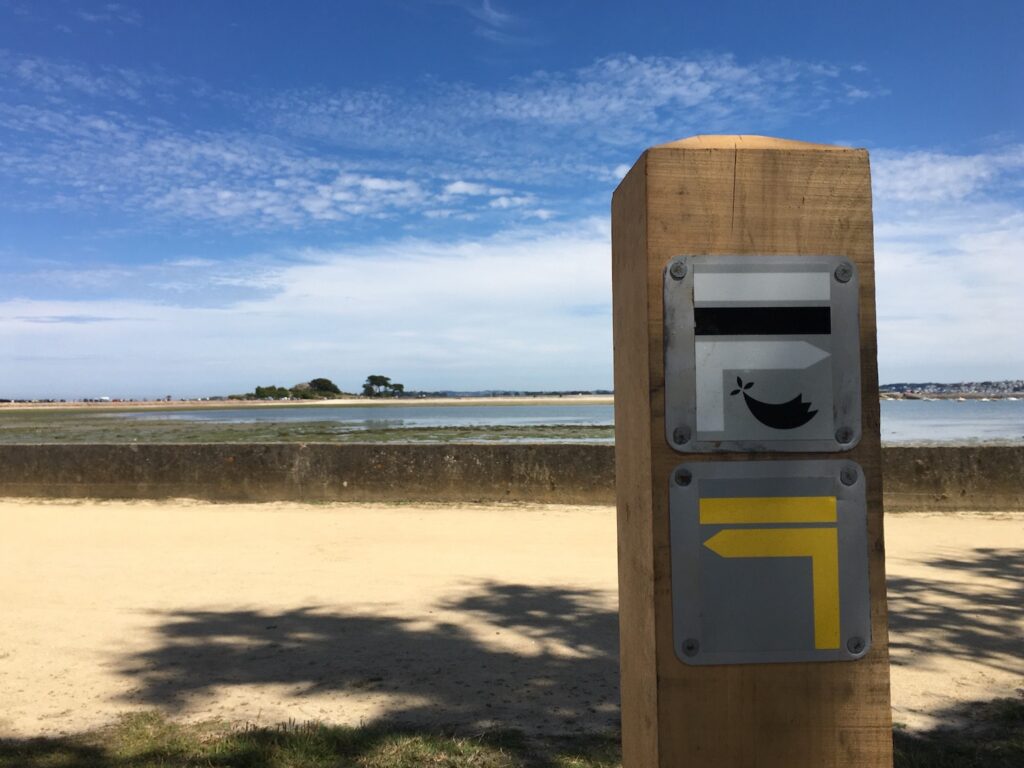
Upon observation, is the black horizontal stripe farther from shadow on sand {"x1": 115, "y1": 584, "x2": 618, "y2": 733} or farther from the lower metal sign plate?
shadow on sand {"x1": 115, "y1": 584, "x2": 618, "y2": 733}

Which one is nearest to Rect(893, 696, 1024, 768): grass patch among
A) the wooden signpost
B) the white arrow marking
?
the wooden signpost

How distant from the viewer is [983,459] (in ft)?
30.6

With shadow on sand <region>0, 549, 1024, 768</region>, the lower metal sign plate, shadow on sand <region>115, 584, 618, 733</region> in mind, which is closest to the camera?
the lower metal sign plate

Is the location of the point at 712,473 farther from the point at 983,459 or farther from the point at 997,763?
the point at 983,459

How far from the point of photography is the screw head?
1334 mm

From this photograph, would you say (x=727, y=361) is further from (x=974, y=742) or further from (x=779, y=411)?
(x=974, y=742)

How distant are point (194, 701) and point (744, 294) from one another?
342 cm

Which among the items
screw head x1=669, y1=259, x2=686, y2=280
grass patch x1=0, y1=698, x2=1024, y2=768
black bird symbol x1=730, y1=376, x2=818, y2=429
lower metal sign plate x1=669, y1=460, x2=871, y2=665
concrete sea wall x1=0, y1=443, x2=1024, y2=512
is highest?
screw head x1=669, y1=259, x2=686, y2=280

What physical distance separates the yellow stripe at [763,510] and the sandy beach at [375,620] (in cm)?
240

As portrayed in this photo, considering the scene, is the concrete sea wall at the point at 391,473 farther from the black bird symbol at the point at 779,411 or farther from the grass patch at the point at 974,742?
the black bird symbol at the point at 779,411

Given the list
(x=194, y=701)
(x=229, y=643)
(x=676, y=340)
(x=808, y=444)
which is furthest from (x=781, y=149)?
(x=229, y=643)

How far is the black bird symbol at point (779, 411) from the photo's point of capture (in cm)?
132

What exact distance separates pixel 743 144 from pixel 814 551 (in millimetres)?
687

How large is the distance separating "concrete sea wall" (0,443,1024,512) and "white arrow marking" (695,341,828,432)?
8300 millimetres
